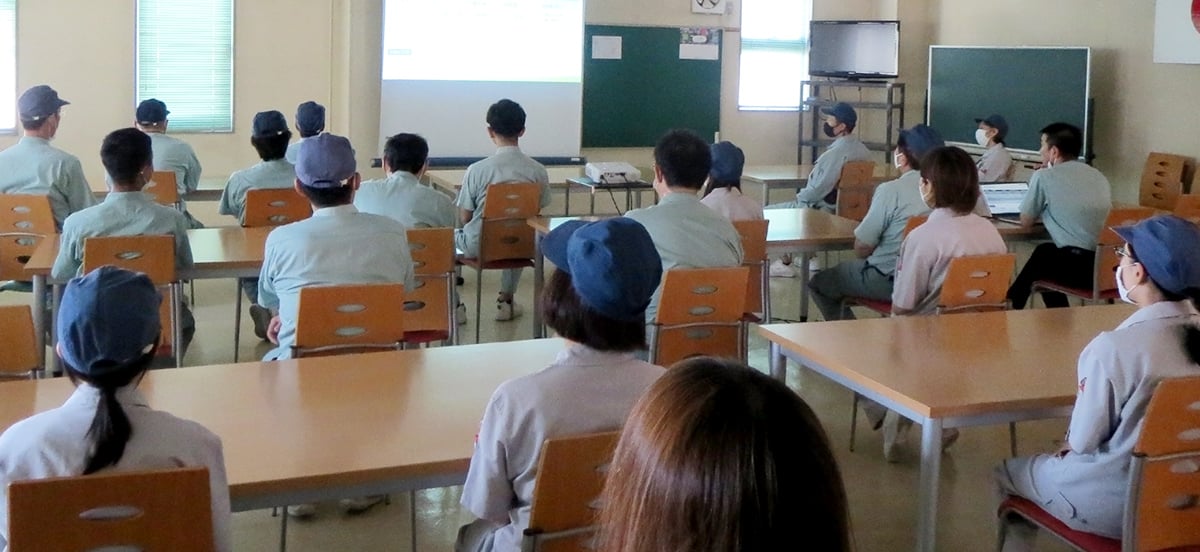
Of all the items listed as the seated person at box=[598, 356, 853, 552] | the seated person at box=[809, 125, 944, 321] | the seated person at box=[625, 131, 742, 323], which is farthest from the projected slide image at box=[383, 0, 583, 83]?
the seated person at box=[598, 356, 853, 552]

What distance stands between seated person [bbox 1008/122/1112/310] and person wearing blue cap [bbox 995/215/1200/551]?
3.16m

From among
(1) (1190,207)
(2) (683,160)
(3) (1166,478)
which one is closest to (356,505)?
(2) (683,160)

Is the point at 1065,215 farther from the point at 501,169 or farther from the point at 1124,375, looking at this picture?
the point at 1124,375

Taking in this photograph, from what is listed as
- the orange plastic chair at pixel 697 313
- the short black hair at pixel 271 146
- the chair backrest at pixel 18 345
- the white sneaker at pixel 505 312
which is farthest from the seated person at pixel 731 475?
the white sneaker at pixel 505 312

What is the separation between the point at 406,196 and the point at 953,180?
7.91 feet

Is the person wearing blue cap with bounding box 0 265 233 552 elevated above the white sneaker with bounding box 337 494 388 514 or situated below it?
above

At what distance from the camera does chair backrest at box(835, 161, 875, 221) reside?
7.54 metres

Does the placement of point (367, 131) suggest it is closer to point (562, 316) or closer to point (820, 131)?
point (820, 131)

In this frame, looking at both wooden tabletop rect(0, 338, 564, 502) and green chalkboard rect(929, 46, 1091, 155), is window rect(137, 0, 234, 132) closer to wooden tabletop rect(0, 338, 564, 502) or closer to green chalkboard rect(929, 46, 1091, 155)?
green chalkboard rect(929, 46, 1091, 155)

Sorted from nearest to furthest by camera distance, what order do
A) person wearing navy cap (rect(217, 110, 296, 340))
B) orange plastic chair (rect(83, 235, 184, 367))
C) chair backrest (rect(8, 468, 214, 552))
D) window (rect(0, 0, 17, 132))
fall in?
1. chair backrest (rect(8, 468, 214, 552))
2. orange plastic chair (rect(83, 235, 184, 367))
3. person wearing navy cap (rect(217, 110, 296, 340))
4. window (rect(0, 0, 17, 132))

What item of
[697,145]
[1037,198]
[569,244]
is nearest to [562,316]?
[569,244]

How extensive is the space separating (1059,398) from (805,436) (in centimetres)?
212

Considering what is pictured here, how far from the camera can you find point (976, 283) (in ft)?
13.8

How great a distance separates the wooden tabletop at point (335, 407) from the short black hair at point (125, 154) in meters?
1.59
